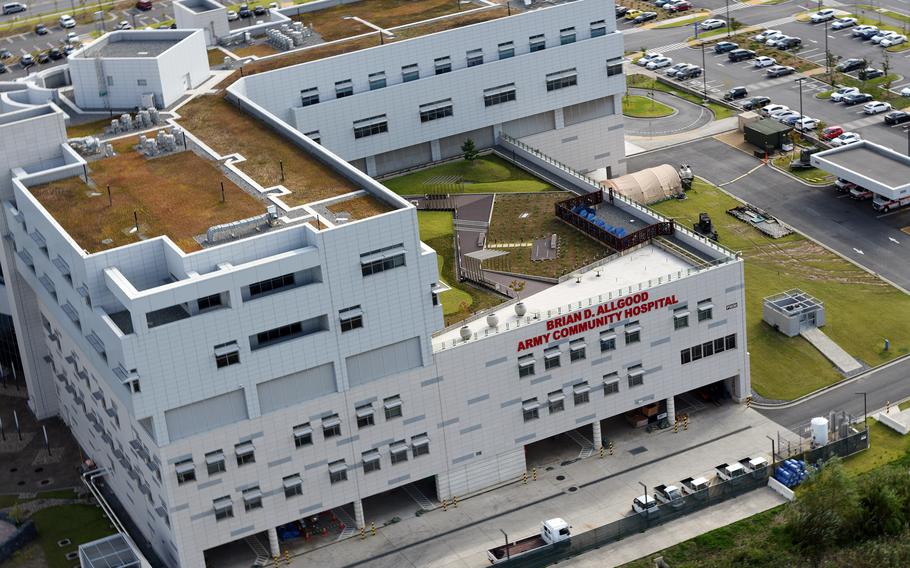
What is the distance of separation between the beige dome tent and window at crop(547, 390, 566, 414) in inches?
1979

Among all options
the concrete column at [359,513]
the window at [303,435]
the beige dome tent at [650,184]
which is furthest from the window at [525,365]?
the beige dome tent at [650,184]

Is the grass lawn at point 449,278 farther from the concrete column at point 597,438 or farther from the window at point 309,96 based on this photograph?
the window at point 309,96

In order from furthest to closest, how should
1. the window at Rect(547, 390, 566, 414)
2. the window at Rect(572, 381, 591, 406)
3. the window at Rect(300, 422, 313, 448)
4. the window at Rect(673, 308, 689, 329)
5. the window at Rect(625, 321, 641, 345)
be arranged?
the window at Rect(673, 308, 689, 329)
the window at Rect(625, 321, 641, 345)
the window at Rect(572, 381, 591, 406)
the window at Rect(547, 390, 566, 414)
the window at Rect(300, 422, 313, 448)

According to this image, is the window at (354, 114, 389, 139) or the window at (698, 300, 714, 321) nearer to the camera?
the window at (698, 300, 714, 321)

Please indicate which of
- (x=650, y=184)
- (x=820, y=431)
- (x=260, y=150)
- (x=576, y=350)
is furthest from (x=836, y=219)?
(x=260, y=150)

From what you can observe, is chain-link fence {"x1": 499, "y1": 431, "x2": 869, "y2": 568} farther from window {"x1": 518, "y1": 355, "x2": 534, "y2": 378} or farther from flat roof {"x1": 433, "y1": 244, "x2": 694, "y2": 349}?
flat roof {"x1": 433, "y1": 244, "x2": 694, "y2": 349}

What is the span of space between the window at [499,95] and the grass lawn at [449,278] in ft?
69.4

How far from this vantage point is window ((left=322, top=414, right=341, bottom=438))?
130 m

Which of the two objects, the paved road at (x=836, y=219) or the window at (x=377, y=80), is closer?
the paved road at (x=836, y=219)

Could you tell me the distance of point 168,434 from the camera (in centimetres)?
12462

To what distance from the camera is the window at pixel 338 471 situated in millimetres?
132250

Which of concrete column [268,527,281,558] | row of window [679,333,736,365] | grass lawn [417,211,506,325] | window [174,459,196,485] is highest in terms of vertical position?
grass lawn [417,211,506,325]

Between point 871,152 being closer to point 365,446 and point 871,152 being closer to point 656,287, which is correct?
point 656,287

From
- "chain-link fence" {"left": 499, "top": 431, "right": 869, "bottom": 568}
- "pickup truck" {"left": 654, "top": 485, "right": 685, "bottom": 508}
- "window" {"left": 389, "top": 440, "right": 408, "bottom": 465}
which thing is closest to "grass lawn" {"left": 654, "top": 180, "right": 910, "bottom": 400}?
"chain-link fence" {"left": 499, "top": 431, "right": 869, "bottom": 568}
